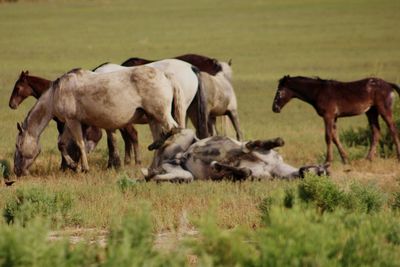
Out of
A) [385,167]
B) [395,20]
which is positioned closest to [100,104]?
[385,167]

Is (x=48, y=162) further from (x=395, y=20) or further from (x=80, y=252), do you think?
(x=395, y=20)

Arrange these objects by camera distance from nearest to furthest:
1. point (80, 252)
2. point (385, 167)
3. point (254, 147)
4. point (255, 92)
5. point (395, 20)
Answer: point (80, 252) → point (254, 147) → point (385, 167) → point (255, 92) → point (395, 20)

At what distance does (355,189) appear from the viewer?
10.1 metres

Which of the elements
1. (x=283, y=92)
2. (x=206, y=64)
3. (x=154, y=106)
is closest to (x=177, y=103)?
(x=154, y=106)

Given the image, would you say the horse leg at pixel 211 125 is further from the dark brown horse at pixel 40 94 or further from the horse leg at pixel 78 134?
the horse leg at pixel 78 134

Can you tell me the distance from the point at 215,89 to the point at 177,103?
2.94 meters

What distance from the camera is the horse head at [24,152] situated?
14.7 metres

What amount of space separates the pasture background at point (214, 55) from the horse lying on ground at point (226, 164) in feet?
1.57

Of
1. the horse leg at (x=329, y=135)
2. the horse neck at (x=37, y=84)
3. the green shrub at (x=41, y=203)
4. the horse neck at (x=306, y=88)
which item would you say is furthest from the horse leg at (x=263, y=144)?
the horse neck at (x=37, y=84)

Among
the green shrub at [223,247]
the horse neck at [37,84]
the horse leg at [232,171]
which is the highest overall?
the green shrub at [223,247]

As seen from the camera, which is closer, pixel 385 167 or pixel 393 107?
pixel 385 167

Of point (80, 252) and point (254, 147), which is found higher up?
point (80, 252)

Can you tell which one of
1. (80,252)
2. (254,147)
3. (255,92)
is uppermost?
(80,252)

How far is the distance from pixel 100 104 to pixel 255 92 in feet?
66.5
